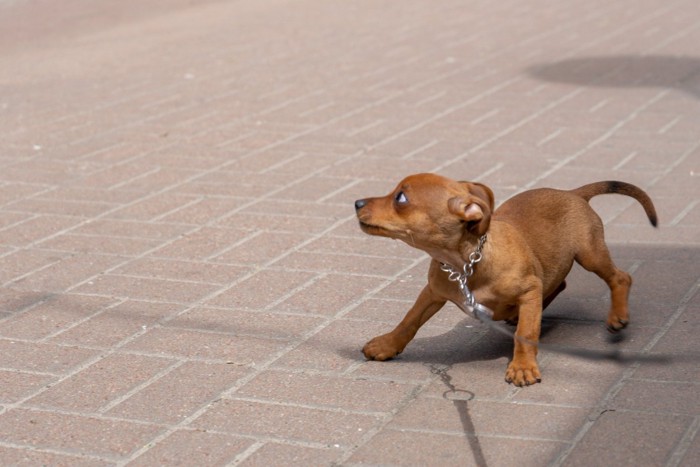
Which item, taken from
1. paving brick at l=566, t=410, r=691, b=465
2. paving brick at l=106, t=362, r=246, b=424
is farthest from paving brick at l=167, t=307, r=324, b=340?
paving brick at l=566, t=410, r=691, b=465

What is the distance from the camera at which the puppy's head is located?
4.14m

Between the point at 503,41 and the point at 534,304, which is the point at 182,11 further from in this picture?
the point at 534,304

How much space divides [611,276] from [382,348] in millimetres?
980

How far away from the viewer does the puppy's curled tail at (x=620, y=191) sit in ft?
16.3

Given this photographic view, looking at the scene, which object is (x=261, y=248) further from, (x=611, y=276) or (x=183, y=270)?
(x=611, y=276)

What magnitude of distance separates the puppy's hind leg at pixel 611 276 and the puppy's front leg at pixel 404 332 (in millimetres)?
643

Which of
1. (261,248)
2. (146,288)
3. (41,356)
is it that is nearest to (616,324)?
(261,248)

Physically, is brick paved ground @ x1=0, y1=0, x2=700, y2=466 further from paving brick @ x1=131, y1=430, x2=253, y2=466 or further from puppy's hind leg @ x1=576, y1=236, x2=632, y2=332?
puppy's hind leg @ x1=576, y1=236, x2=632, y2=332

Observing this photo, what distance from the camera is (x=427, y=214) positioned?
4152 millimetres

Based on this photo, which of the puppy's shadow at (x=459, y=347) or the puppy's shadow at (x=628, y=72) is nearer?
the puppy's shadow at (x=459, y=347)

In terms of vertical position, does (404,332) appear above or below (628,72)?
above

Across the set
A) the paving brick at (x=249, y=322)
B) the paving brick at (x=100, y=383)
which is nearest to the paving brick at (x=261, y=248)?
the paving brick at (x=249, y=322)

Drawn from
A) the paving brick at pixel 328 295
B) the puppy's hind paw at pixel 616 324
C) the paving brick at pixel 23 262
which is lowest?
the puppy's hind paw at pixel 616 324

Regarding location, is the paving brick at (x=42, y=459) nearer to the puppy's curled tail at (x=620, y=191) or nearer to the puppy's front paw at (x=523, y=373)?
the puppy's front paw at (x=523, y=373)
